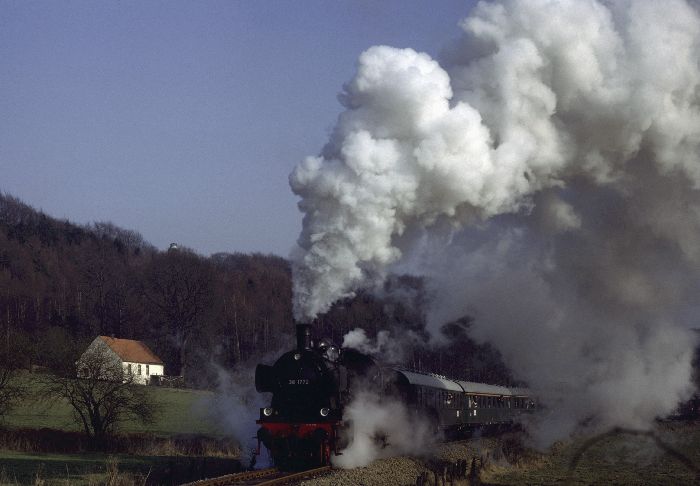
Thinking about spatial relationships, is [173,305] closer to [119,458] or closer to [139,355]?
[139,355]

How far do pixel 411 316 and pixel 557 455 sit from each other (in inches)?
1228

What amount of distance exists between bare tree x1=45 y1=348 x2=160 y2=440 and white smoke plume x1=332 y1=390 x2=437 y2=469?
9330 millimetres

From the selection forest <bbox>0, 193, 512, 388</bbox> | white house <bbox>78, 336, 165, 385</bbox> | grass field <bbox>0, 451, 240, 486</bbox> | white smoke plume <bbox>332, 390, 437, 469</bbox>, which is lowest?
grass field <bbox>0, 451, 240, 486</bbox>

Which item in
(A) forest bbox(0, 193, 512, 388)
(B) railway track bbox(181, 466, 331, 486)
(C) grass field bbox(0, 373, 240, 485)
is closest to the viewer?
(B) railway track bbox(181, 466, 331, 486)

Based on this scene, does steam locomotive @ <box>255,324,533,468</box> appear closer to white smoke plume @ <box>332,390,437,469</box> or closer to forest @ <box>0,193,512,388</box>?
white smoke plume @ <box>332,390,437,469</box>

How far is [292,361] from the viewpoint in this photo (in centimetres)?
2070

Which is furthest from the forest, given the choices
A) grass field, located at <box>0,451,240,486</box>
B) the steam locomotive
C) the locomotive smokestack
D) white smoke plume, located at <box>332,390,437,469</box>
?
the locomotive smokestack

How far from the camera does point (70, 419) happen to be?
111ft

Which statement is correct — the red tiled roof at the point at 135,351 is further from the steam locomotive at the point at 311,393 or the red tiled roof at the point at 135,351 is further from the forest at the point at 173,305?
the steam locomotive at the point at 311,393

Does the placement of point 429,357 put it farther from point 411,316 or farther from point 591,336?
point 591,336

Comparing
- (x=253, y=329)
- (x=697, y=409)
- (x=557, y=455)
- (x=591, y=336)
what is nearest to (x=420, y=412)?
(x=557, y=455)

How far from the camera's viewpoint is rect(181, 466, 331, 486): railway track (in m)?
16.7

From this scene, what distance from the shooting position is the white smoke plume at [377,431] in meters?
21.3

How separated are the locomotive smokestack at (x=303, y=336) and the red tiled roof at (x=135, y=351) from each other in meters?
54.6
